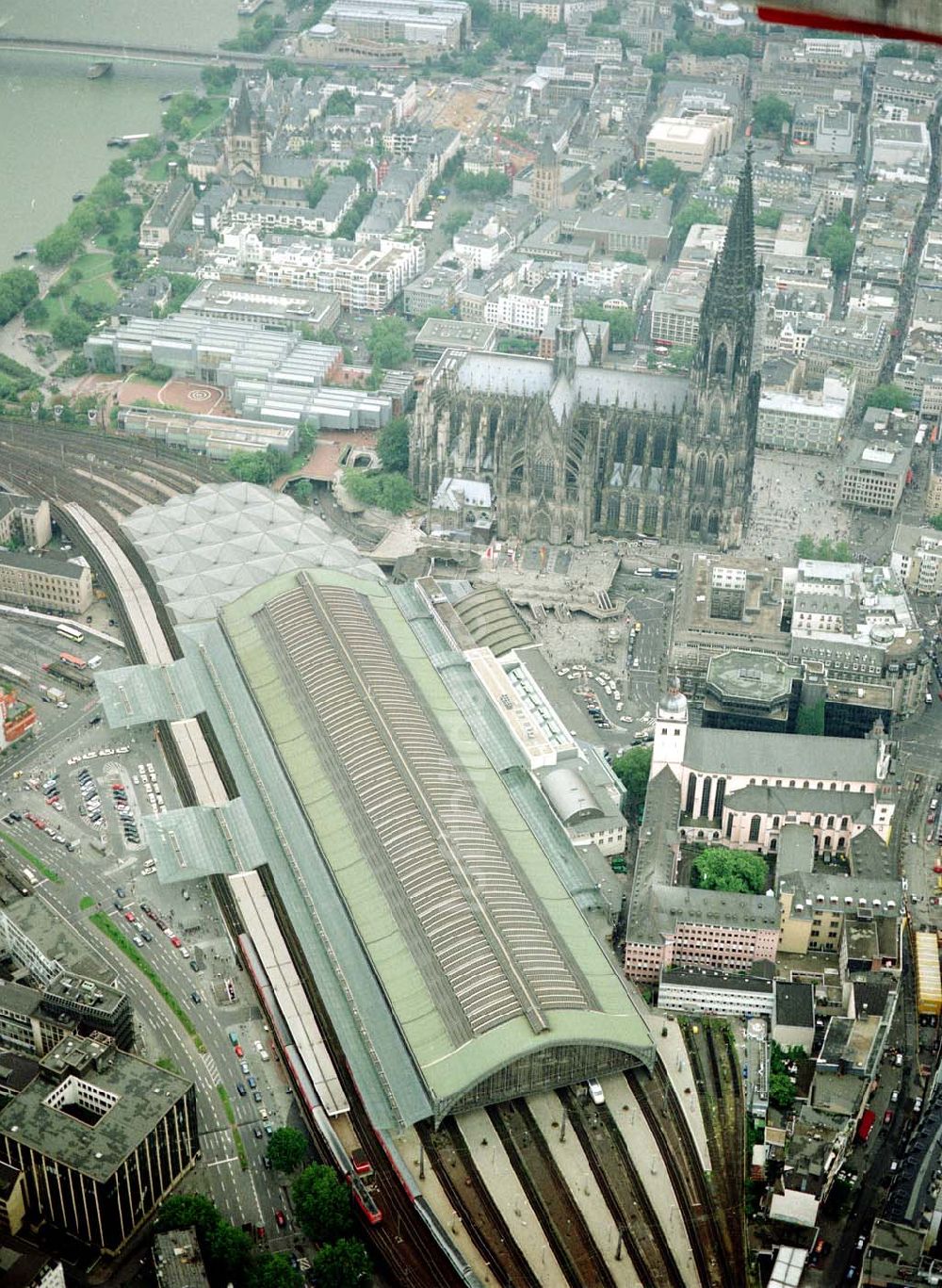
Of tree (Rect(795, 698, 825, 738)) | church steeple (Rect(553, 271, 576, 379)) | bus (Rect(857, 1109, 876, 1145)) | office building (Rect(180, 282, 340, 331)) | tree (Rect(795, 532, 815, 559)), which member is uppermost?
church steeple (Rect(553, 271, 576, 379))

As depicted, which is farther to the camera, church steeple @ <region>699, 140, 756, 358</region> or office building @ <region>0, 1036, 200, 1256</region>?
church steeple @ <region>699, 140, 756, 358</region>

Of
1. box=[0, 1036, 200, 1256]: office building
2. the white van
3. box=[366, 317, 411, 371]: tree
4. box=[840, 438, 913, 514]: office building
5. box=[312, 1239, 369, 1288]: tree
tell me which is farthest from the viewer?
box=[366, 317, 411, 371]: tree

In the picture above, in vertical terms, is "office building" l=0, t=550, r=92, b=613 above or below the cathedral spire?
below

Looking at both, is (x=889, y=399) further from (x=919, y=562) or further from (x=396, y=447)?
(x=396, y=447)

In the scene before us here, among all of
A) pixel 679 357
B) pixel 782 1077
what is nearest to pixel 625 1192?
pixel 782 1077

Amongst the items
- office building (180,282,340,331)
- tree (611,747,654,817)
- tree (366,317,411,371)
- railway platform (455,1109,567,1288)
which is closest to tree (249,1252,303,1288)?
railway platform (455,1109,567,1288)

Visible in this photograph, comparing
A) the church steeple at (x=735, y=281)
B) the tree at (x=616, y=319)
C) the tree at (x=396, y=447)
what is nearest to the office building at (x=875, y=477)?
the church steeple at (x=735, y=281)

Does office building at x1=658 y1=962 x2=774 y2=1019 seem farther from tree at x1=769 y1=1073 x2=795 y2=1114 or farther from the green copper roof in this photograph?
tree at x1=769 y1=1073 x2=795 y2=1114

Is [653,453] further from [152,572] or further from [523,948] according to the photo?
[523,948]
